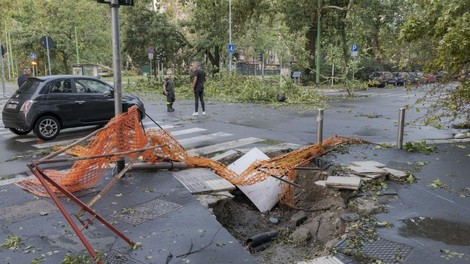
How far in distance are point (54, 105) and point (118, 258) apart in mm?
8116

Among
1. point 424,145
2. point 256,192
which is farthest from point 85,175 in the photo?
point 424,145

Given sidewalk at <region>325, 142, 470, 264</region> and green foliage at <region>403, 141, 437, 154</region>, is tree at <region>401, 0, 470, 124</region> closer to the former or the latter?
green foliage at <region>403, 141, 437, 154</region>

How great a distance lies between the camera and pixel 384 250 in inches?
173

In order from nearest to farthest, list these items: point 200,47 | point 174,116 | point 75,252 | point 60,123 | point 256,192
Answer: point 75,252 < point 256,192 < point 60,123 < point 174,116 < point 200,47

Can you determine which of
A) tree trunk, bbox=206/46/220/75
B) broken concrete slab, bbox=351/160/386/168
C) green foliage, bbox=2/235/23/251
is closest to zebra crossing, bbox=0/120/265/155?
broken concrete slab, bbox=351/160/386/168

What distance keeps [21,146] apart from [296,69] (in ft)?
82.2

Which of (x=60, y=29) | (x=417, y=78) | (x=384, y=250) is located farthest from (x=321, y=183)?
(x=60, y=29)

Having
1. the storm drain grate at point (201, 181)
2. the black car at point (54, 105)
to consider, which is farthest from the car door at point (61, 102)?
the storm drain grate at point (201, 181)

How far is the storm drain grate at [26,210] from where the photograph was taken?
541 centimetres

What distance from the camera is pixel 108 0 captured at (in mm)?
6633

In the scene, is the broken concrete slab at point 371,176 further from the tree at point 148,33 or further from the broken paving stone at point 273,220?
the tree at point 148,33

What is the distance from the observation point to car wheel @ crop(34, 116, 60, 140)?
11000 millimetres

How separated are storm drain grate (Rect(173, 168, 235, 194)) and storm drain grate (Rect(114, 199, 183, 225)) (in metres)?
0.60

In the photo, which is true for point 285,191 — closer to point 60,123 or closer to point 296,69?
point 60,123
